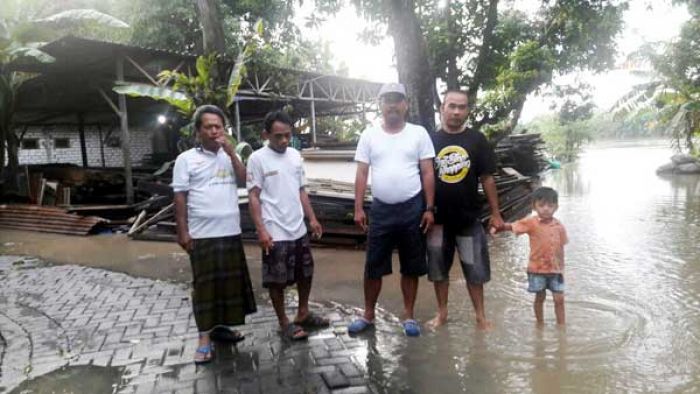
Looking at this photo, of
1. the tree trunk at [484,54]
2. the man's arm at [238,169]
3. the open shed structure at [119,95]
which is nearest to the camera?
the man's arm at [238,169]

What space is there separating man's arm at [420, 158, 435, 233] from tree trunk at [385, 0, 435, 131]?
452cm

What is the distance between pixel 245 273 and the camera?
11.7 ft

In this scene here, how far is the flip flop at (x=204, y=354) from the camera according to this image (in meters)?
3.31

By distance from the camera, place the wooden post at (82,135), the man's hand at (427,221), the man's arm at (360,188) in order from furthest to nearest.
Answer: the wooden post at (82,135)
the man's arm at (360,188)
the man's hand at (427,221)

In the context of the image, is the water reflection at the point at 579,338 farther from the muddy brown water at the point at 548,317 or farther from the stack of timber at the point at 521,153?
the stack of timber at the point at 521,153

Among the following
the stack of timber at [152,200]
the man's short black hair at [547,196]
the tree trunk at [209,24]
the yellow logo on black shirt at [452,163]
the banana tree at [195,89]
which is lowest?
the stack of timber at [152,200]

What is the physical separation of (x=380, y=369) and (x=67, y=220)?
889 centimetres

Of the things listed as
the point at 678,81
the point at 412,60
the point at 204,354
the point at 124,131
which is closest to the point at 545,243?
the point at 204,354

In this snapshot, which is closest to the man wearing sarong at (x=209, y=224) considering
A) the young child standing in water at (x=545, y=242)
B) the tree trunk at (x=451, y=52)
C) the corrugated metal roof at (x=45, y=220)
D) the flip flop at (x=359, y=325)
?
the flip flop at (x=359, y=325)

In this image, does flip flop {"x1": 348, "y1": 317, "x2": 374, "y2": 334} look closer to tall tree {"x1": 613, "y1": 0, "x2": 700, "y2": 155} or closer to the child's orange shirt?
the child's orange shirt

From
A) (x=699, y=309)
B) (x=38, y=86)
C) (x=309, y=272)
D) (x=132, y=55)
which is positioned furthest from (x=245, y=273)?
(x=38, y=86)

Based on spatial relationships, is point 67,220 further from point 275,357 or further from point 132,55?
point 275,357

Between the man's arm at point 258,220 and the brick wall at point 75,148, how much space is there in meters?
15.9

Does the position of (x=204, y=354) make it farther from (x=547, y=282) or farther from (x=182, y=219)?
(x=547, y=282)
